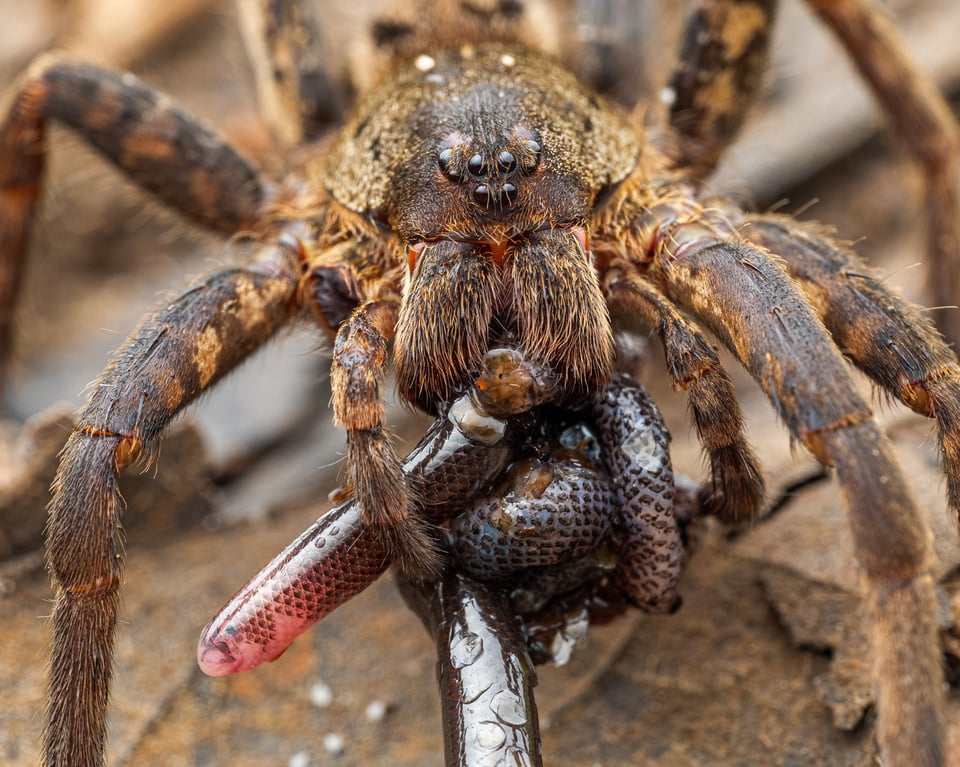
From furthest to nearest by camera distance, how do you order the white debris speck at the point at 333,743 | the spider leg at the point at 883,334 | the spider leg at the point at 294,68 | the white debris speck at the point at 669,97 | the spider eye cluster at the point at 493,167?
the spider leg at the point at 294,68 < the white debris speck at the point at 669,97 < the white debris speck at the point at 333,743 < the spider eye cluster at the point at 493,167 < the spider leg at the point at 883,334

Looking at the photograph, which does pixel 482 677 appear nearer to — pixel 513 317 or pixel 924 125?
pixel 513 317

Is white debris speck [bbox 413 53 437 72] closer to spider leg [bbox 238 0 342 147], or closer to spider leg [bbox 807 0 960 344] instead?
spider leg [bbox 238 0 342 147]

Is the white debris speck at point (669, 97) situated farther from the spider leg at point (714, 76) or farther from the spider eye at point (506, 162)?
the spider eye at point (506, 162)

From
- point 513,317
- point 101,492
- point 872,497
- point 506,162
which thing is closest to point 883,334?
point 872,497

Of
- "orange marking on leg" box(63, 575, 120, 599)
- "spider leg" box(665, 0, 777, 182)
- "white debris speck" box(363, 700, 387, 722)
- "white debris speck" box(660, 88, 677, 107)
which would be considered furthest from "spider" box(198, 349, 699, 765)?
"white debris speck" box(660, 88, 677, 107)

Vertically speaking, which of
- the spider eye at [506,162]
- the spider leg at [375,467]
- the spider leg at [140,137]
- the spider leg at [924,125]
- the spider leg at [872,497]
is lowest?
the spider leg at [872,497]

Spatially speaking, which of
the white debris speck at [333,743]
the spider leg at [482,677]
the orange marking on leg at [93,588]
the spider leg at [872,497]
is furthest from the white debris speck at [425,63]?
the white debris speck at [333,743]

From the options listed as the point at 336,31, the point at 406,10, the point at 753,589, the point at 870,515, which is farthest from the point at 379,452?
the point at 336,31
